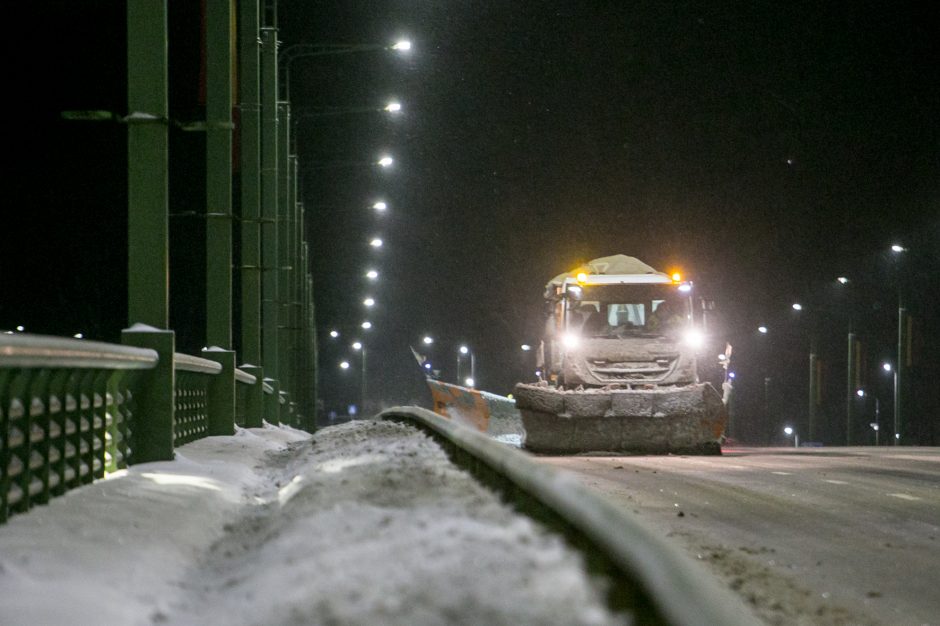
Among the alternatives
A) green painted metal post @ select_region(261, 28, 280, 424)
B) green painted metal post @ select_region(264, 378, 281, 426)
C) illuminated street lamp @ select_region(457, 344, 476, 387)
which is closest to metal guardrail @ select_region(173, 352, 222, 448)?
green painted metal post @ select_region(261, 28, 280, 424)

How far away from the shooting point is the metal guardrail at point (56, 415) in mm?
8164

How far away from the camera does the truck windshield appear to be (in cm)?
2720

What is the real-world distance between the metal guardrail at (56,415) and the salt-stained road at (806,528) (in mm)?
4225

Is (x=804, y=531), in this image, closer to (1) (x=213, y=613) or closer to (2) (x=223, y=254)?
(1) (x=213, y=613)

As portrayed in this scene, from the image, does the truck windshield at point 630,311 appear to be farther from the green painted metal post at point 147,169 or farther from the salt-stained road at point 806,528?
the green painted metal post at point 147,169

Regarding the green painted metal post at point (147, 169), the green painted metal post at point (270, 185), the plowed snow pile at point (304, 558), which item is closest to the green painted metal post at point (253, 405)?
the green painted metal post at point (270, 185)

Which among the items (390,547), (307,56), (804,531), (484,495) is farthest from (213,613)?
(307,56)

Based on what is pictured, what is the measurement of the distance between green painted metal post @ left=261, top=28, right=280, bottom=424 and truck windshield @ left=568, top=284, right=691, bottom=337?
709 centimetres

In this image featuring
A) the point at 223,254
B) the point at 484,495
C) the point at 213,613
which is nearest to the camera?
the point at 213,613

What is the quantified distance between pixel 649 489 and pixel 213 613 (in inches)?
367

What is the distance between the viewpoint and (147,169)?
14.6 m

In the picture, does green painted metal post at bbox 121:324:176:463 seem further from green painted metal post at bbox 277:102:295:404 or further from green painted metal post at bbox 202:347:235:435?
green painted metal post at bbox 277:102:295:404

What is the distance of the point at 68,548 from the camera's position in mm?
7449

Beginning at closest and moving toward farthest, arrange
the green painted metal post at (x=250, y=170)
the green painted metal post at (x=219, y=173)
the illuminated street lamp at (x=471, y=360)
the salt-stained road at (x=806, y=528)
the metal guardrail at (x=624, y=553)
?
the metal guardrail at (x=624, y=553) < the salt-stained road at (x=806, y=528) < the green painted metal post at (x=219, y=173) < the green painted metal post at (x=250, y=170) < the illuminated street lamp at (x=471, y=360)
